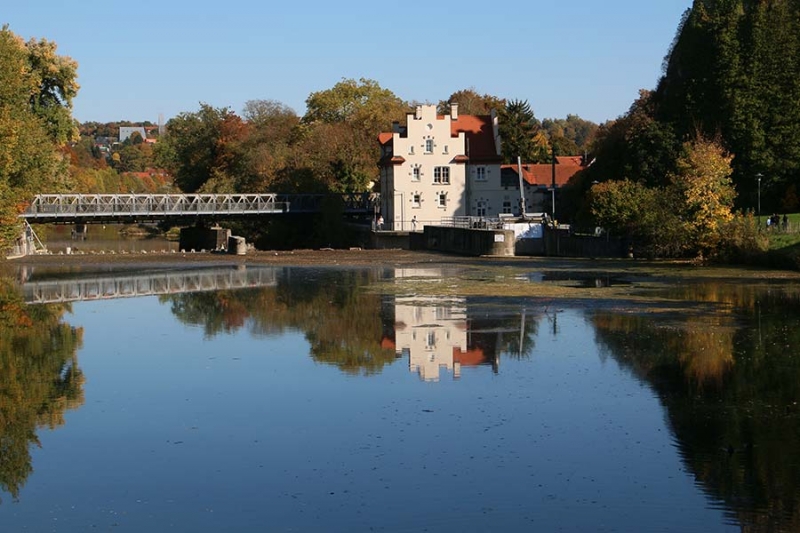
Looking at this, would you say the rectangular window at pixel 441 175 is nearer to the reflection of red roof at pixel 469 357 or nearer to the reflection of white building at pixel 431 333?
the reflection of white building at pixel 431 333

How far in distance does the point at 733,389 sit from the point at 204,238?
77.7 metres

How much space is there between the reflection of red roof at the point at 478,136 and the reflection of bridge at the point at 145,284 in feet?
103

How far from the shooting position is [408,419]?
68.0 ft

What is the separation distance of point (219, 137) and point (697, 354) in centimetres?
10246

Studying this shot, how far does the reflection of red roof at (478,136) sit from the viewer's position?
87562 mm

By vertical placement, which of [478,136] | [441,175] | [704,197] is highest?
[478,136]

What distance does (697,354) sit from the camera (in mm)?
27109

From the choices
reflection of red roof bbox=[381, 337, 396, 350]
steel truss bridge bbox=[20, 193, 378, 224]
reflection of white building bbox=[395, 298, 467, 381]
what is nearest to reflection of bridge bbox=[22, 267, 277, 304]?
reflection of white building bbox=[395, 298, 467, 381]

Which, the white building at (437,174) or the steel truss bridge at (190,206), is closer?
the steel truss bridge at (190,206)

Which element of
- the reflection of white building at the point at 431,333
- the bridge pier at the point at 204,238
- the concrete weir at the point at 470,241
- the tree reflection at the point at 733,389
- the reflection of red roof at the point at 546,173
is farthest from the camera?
the reflection of red roof at the point at 546,173

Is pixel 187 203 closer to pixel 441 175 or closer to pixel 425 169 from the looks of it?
pixel 425 169

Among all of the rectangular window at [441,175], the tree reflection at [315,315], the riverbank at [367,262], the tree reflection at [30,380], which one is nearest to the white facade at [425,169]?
the rectangular window at [441,175]

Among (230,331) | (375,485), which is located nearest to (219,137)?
(230,331)

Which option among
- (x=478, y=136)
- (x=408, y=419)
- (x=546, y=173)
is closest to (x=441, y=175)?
(x=478, y=136)
